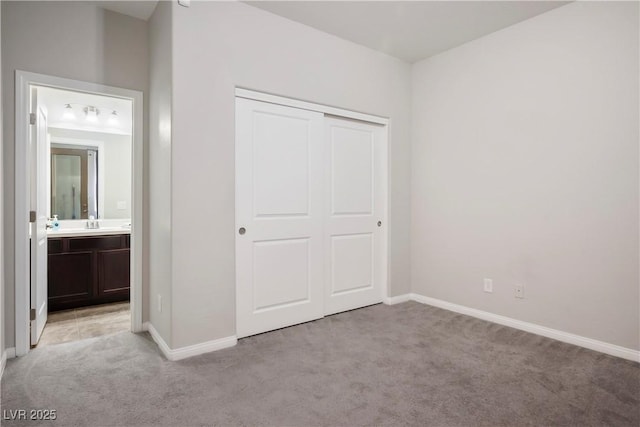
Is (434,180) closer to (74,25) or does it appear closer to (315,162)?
(315,162)

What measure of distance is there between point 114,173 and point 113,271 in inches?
57.5

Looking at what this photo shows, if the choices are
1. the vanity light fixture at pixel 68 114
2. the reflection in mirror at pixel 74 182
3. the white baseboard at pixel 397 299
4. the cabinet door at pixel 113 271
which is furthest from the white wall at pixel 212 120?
the reflection in mirror at pixel 74 182

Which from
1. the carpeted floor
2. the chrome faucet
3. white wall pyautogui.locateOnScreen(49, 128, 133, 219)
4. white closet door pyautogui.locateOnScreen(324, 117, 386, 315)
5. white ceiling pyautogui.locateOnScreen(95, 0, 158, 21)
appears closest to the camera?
the carpeted floor

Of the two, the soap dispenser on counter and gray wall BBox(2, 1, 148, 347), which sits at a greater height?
gray wall BBox(2, 1, 148, 347)

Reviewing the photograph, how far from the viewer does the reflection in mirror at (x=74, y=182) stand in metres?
4.31

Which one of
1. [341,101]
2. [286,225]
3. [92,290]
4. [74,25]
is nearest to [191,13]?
[74,25]

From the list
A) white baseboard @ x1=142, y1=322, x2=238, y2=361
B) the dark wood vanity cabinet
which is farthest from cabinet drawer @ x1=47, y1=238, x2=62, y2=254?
white baseboard @ x1=142, y1=322, x2=238, y2=361

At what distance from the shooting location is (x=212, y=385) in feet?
6.87

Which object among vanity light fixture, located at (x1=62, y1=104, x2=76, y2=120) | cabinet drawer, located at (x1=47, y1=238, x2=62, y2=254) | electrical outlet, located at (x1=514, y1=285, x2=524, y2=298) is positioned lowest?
electrical outlet, located at (x1=514, y1=285, x2=524, y2=298)

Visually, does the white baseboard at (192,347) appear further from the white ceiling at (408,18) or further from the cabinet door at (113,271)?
the white ceiling at (408,18)

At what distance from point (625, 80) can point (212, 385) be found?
342cm

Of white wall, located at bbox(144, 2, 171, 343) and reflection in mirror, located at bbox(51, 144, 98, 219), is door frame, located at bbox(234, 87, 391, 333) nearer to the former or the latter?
white wall, located at bbox(144, 2, 171, 343)

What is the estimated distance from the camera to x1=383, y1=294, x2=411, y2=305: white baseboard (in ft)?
12.3

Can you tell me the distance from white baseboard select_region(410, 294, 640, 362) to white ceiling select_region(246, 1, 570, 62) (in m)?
2.56
